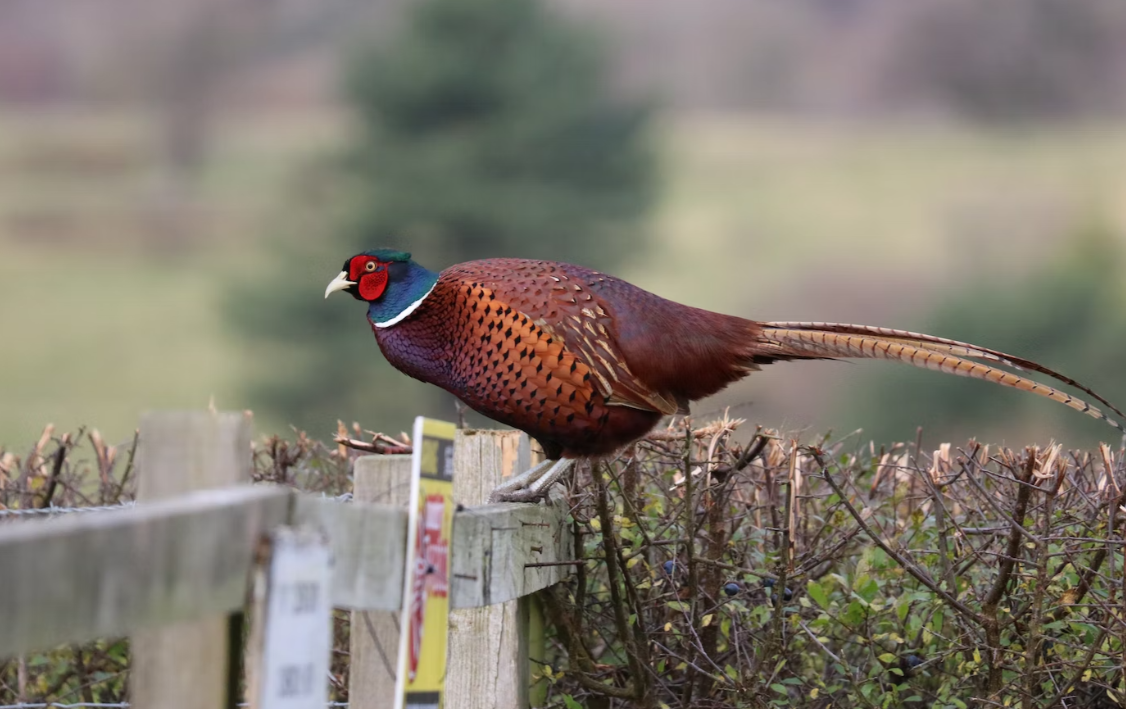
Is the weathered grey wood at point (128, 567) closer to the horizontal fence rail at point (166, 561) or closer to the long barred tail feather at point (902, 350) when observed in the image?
the horizontal fence rail at point (166, 561)

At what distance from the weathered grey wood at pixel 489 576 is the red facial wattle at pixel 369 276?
644mm

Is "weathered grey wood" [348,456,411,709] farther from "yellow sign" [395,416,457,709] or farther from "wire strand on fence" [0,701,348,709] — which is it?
"wire strand on fence" [0,701,348,709]

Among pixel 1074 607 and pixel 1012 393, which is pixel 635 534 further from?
pixel 1012 393

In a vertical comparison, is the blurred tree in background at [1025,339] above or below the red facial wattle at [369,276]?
above

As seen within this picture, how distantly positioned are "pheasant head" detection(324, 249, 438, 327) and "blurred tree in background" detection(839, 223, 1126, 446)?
440 inches

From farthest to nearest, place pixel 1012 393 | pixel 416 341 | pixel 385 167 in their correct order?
pixel 385 167 < pixel 1012 393 < pixel 416 341

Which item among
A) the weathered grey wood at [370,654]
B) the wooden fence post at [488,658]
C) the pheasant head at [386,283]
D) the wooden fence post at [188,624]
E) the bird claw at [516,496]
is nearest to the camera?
the wooden fence post at [188,624]

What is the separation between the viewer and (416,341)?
3947 mm

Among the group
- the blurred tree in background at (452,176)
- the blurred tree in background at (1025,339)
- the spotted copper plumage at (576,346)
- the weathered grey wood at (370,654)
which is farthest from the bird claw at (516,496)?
the blurred tree in background at (452,176)

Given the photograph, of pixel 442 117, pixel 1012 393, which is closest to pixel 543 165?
pixel 442 117

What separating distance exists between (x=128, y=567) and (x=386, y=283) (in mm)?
2504

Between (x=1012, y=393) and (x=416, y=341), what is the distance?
13.5m

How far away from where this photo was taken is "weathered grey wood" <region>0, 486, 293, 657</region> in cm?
145

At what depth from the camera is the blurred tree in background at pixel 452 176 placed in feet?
63.6
